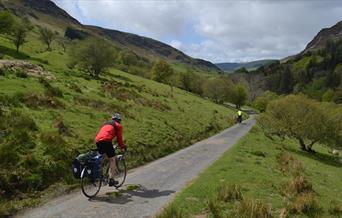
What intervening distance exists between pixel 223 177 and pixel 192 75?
121 meters

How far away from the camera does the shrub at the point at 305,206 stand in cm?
1404

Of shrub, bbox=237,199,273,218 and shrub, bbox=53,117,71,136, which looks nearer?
shrub, bbox=237,199,273,218

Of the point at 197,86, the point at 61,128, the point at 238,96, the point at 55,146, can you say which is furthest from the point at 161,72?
the point at 55,146

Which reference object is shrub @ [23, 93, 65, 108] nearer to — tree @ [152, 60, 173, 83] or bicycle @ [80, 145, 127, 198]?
bicycle @ [80, 145, 127, 198]

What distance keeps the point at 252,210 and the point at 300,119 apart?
36.3m

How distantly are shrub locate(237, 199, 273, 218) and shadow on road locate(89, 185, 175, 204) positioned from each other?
414 cm

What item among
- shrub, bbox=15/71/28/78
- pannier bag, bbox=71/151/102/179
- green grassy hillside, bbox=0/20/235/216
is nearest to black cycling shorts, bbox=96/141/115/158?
pannier bag, bbox=71/151/102/179

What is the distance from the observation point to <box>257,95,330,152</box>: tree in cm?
4556

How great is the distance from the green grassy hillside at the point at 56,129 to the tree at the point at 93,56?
27.9 m

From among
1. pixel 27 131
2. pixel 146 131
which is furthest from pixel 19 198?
pixel 146 131

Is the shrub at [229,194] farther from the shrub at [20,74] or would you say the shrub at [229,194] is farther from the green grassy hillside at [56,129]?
the shrub at [20,74]

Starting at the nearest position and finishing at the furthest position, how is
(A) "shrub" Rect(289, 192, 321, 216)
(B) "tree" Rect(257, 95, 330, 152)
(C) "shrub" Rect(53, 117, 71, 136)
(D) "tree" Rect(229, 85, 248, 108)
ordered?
(A) "shrub" Rect(289, 192, 321, 216), (C) "shrub" Rect(53, 117, 71, 136), (B) "tree" Rect(257, 95, 330, 152), (D) "tree" Rect(229, 85, 248, 108)

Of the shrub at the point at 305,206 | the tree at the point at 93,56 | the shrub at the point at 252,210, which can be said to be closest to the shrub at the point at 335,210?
the shrub at the point at 305,206

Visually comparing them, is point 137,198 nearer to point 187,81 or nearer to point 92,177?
point 92,177
